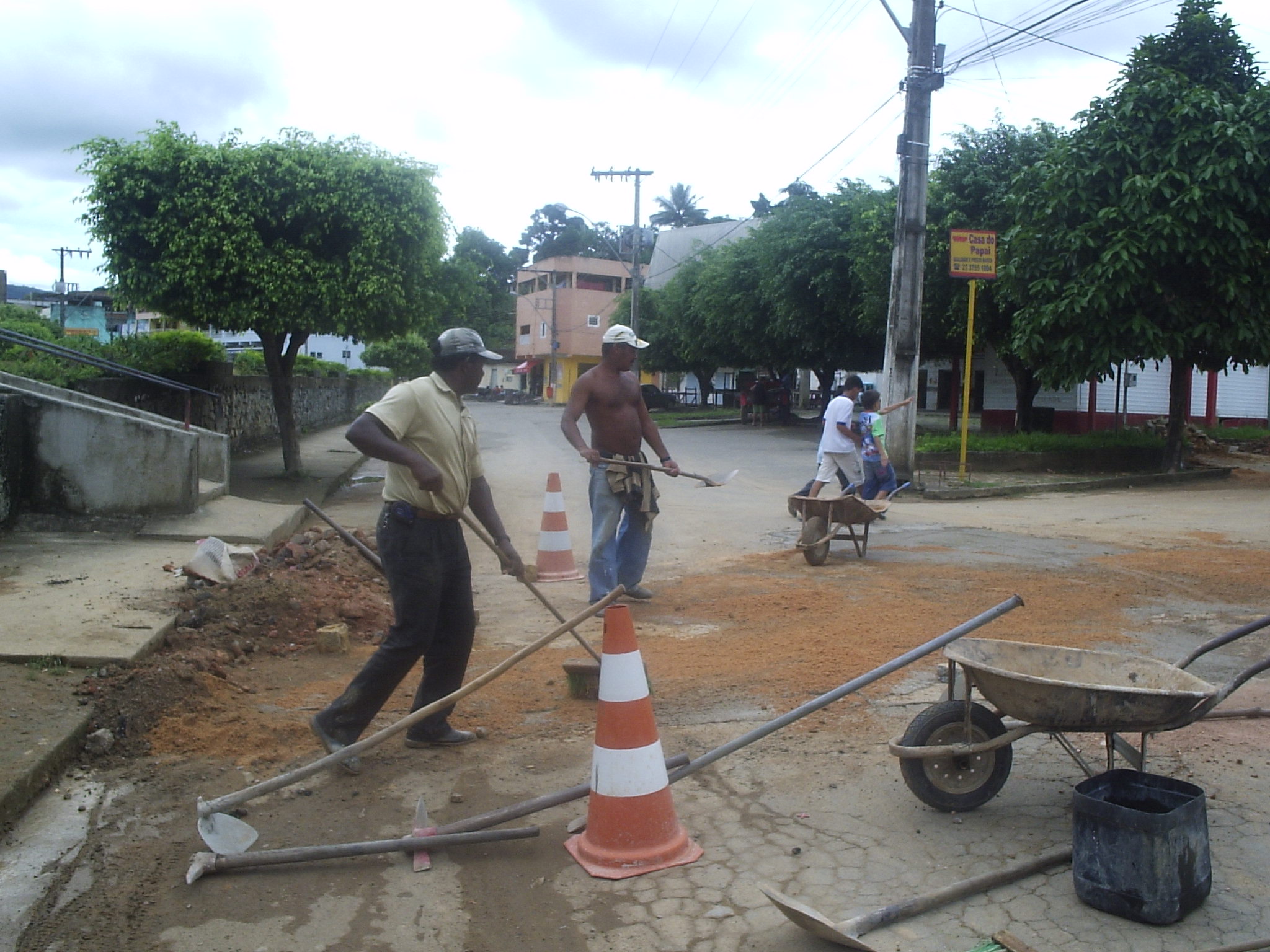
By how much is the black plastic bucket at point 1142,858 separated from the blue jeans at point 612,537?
168 inches

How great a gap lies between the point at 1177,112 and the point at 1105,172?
124 cm

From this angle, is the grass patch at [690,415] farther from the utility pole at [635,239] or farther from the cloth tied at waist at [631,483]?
the cloth tied at waist at [631,483]

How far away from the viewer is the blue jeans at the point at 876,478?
11.9 meters

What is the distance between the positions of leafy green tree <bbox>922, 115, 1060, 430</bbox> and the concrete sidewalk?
16120 millimetres

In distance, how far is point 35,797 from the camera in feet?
13.1

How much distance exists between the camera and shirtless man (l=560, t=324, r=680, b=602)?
23.4 ft

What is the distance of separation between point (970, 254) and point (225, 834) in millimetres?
13768

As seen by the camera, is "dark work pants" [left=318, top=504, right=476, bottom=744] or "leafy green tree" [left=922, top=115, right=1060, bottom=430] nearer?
"dark work pants" [left=318, top=504, right=476, bottom=744]

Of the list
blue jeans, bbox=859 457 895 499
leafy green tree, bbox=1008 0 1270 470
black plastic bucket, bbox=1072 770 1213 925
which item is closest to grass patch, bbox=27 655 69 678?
black plastic bucket, bbox=1072 770 1213 925

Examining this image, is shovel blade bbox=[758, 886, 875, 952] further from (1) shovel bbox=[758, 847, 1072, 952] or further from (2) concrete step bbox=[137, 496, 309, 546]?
(2) concrete step bbox=[137, 496, 309, 546]

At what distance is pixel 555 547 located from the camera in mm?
8836

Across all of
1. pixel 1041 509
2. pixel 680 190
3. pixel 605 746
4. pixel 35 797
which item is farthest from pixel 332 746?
pixel 680 190

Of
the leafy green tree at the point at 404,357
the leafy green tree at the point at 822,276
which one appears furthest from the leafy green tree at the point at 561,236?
the leafy green tree at the point at 822,276

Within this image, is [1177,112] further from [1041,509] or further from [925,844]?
[925,844]
